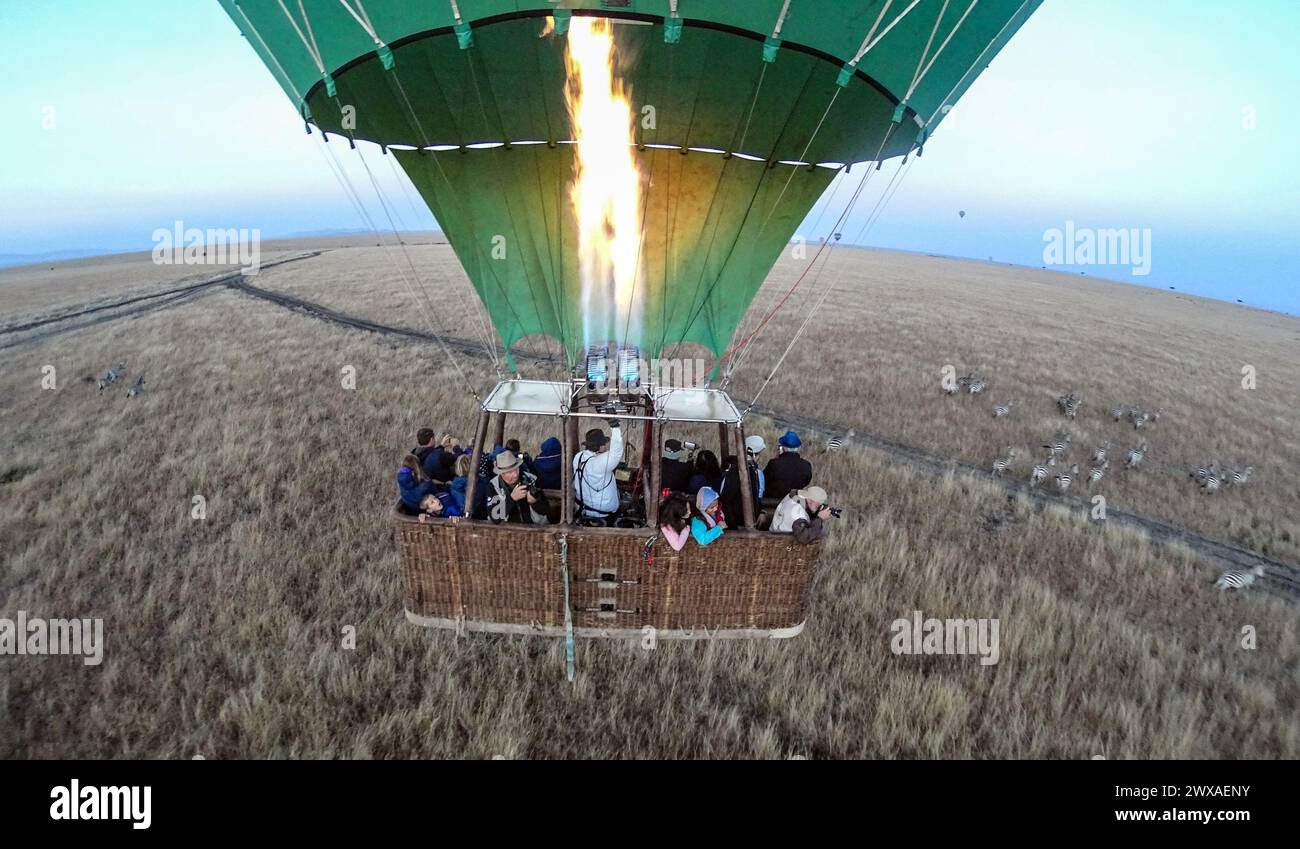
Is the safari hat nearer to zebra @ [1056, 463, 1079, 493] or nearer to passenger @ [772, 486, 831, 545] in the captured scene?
passenger @ [772, 486, 831, 545]

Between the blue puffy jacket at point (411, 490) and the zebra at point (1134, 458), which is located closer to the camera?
the blue puffy jacket at point (411, 490)

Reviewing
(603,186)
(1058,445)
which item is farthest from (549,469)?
(1058,445)

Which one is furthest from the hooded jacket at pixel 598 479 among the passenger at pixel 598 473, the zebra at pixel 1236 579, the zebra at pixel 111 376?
the zebra at pixel 111 376

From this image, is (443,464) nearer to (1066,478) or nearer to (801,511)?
(801,511)

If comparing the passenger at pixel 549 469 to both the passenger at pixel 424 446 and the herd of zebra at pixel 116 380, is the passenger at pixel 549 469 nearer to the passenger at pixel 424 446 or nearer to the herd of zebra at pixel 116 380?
the passenger at pixel 424 446
